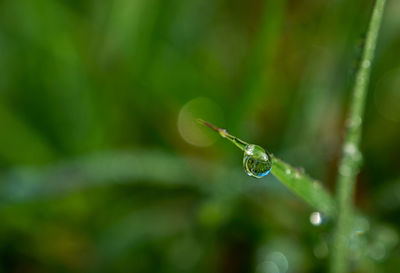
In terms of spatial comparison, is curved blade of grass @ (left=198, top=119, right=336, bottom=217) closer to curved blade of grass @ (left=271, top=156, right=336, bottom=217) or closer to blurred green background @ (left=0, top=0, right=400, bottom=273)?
curved blade of grass @ (left=271, top=156, right=336, bottom=217)

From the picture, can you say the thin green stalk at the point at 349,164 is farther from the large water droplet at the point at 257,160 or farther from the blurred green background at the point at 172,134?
the blurred green background at the point at 172,134

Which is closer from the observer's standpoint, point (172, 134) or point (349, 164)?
point (349, 164)

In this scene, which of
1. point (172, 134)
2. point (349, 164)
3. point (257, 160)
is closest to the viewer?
point (257, 160)

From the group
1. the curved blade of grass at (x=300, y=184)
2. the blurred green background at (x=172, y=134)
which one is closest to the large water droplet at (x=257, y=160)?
the curved blade of grass at (x=300, y=184)

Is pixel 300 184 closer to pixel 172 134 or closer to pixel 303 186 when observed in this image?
pixel 303 186

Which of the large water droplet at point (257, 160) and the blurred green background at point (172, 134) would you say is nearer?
the large water droplet at point (257, 160)

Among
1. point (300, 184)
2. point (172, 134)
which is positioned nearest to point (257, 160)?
point (300, 184)

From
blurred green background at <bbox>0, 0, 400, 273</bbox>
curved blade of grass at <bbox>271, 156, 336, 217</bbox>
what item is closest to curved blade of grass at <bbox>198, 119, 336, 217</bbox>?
curved blade of grass at <bbox>271, 156, 336, 217</bbox>
